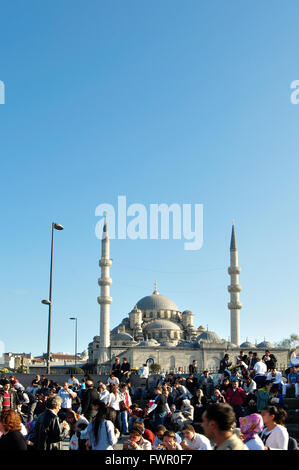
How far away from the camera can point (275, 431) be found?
621cm

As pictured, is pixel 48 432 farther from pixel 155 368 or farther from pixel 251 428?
pixel 155 368

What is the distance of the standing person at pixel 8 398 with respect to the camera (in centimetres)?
1131

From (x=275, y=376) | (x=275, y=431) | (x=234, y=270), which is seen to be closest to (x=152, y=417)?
(x=275, y=376)

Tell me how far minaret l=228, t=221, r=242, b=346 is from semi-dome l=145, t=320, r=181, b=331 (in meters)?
16.1

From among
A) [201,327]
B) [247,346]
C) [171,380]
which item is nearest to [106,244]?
[247,346]

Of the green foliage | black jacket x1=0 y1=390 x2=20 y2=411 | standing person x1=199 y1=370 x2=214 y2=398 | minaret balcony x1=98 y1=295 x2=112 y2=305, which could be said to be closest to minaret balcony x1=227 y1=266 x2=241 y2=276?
the green foliage

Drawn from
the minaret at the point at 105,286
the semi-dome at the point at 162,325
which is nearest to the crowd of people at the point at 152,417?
the minaret at the point at 105,286

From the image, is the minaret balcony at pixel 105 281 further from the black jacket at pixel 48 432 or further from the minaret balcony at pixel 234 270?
the black jacket at pixel 48 432

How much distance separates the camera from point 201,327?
80.3 m

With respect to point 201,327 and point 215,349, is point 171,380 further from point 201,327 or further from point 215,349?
point 201,327

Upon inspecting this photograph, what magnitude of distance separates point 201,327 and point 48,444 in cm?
7424

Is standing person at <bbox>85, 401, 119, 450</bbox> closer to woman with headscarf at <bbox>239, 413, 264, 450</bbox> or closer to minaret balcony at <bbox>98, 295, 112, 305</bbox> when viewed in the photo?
woman with headscarf at <bbox>239, 413, 264, 450</bbox>

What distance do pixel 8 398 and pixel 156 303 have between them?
68556mm

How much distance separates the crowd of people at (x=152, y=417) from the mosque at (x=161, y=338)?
128ft
